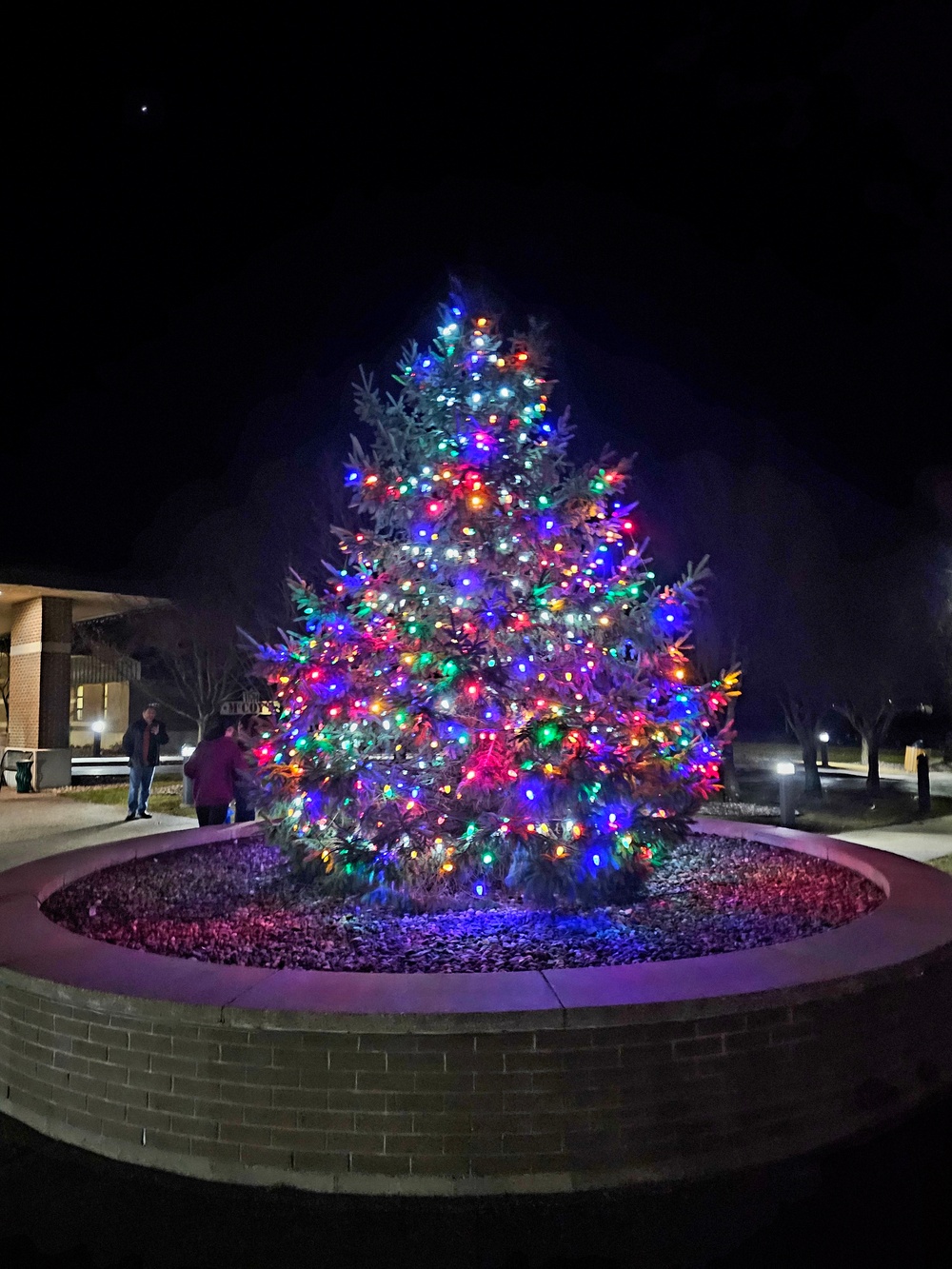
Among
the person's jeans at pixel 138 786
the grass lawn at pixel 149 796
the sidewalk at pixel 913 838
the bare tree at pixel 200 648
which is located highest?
the bare tree at pixel 200 648

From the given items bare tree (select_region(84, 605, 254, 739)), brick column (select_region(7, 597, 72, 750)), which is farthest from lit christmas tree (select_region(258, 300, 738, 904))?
brick column (select_region(7, 597, 72, 750))

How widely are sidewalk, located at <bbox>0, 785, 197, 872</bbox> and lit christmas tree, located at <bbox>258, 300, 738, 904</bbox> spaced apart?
540 cm

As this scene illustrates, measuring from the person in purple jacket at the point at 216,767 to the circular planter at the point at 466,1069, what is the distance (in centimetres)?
515

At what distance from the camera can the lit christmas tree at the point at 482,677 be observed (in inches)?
251

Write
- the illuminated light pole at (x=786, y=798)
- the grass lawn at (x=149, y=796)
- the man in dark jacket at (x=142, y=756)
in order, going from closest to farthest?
the illuminated light pole at (x=786, y=798) → the man in dark jacket at (x=142, y=756) → the grass lawn at (x=149, y=796)

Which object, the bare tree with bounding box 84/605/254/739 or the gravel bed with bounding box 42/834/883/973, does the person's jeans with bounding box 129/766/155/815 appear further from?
the gravel bed with bounding box 42/834/883/973

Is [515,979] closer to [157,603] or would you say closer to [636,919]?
[636,919]

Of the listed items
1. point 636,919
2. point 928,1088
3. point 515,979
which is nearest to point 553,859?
point 636,919

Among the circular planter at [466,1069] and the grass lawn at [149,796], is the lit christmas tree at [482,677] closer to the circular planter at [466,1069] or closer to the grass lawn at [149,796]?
the circular planter at [466,1069]

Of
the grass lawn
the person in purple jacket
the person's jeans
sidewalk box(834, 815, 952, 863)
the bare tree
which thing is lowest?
the grass lawn

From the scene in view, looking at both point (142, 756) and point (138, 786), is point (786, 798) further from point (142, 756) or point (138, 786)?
point (138, 786)

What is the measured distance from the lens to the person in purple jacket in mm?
9398

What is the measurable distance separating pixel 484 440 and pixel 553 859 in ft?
9.93

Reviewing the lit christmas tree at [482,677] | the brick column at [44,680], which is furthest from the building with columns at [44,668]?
the lit christmas tree at [482,677]
